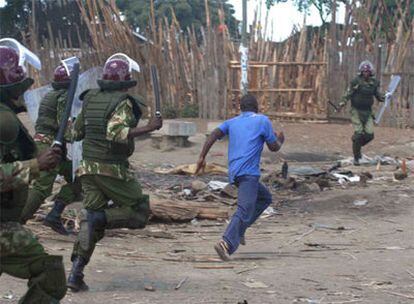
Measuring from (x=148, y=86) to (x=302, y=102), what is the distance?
3.95 metres

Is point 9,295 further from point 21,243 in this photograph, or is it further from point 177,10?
point 177,10

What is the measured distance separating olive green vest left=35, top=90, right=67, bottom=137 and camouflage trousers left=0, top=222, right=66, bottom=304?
380 centimetres

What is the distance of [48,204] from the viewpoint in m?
9.46

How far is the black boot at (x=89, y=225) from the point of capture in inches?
230

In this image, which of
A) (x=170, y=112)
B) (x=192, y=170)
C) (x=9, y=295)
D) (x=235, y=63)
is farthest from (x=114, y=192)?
(x=170, y=112)

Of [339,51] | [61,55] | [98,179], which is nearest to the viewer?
[98,179]

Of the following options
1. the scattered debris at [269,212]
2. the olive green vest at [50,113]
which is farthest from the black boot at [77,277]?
the scattered debris at [269,212]

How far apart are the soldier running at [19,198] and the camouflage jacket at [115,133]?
57.4 inches

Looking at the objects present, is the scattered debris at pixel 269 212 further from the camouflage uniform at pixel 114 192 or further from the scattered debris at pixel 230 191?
the camouflage uniform at pixel 114 192

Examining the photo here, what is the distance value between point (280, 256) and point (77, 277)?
2.32 meters

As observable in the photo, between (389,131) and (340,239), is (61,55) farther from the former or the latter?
(340,239)

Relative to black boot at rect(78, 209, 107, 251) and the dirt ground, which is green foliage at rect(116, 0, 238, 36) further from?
black boot at rect(78, 209, 107, 251)

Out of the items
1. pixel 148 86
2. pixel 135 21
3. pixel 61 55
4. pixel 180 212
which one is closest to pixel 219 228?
pixel 180 212

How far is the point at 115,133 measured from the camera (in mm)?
5820
